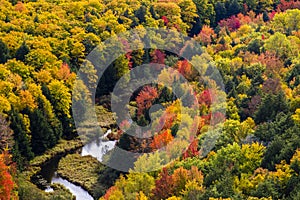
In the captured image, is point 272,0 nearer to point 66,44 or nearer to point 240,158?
point 66,44

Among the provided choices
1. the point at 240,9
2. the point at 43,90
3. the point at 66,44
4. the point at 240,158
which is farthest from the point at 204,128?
the point at 240,9

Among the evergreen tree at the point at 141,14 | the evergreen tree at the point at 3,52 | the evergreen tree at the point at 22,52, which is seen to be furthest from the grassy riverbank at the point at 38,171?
the evergreen tree at the point at 141,14

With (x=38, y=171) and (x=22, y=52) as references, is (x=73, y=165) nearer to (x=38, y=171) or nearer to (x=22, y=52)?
(x=38, y=171)

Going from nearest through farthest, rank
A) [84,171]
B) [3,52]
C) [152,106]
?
1. [84,171]
2. [152,106]
3. [3,52]

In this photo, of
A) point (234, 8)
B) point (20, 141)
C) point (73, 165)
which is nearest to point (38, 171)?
point (20, 141)

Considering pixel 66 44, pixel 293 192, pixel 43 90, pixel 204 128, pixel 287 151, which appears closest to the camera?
pixel 293 192
